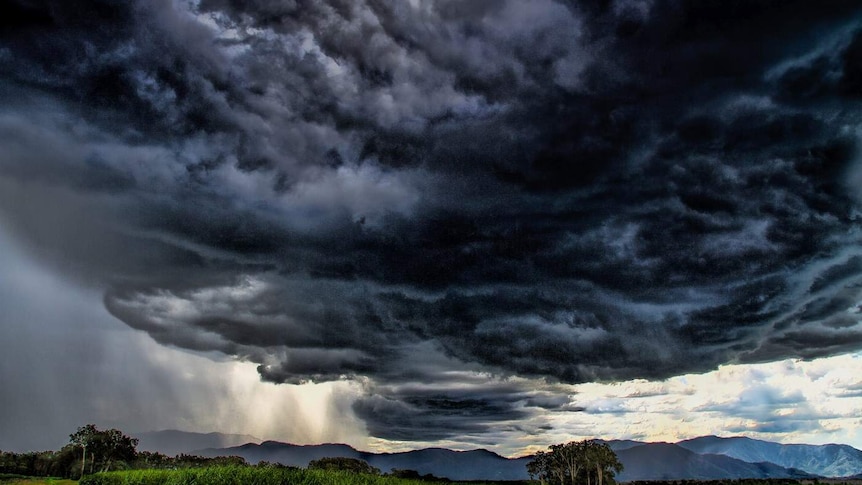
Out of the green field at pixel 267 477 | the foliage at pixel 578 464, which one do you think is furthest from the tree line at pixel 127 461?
the green field at pixel 267 477

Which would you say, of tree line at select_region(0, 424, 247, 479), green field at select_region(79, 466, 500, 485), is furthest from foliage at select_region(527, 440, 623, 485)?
green field at select_region(79, 466, 500, 485)

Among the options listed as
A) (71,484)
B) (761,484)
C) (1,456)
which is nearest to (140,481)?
(71,484)

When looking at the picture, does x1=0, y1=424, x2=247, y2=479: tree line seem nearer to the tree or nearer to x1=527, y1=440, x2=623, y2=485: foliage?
the tree

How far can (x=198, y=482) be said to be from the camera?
1858 inches

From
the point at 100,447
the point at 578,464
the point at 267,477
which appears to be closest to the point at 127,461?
the point at 100,447

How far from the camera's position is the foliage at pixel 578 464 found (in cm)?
15638

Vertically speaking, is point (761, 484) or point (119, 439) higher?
point (119, 439)

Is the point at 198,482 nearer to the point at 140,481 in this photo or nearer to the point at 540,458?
the point at 140,481

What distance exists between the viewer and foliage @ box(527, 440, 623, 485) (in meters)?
156

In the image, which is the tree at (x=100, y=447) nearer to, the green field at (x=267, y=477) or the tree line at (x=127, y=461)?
the tree line at (x=127, y=461)

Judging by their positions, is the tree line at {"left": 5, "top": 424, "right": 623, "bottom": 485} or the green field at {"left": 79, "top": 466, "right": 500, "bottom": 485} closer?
the green field at {"left": 79, "top": 466, "right": 500, "bottom": 485}

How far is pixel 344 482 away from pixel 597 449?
12933cm

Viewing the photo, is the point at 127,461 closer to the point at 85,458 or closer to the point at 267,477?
the point at 85,458

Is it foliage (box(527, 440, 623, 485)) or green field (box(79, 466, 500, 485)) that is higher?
green field (box(79, 466, 500, 485))
